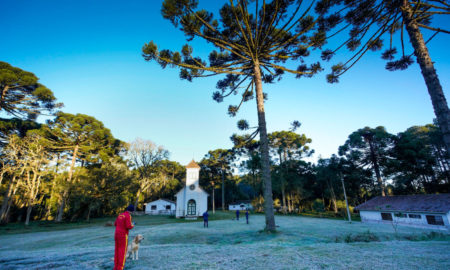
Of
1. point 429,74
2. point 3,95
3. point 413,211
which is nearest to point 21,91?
point 3,95

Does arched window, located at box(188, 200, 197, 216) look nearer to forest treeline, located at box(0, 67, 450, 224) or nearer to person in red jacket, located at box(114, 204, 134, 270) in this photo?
forest treeline, located at box(0, 67, 450, 224)

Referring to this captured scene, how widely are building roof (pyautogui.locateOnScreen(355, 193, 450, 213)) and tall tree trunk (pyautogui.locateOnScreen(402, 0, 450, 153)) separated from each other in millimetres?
21341

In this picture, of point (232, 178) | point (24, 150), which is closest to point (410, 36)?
point (24, 150)

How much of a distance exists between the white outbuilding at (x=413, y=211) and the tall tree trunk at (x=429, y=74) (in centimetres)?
1650

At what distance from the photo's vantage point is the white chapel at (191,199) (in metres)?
30.0

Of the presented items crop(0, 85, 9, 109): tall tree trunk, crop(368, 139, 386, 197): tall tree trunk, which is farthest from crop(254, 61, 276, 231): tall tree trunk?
crop(368, 139, 386, 197): tall tree trunk

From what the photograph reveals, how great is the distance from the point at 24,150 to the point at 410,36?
112 ft

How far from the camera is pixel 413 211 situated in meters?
21.1

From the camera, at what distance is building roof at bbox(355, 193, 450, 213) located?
1940cm

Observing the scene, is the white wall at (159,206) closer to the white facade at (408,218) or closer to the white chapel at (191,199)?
the white chapel at (191,199)

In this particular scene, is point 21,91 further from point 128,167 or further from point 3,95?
point 128,167

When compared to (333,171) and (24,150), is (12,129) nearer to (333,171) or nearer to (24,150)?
(24,150)

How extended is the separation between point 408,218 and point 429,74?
1064 inches

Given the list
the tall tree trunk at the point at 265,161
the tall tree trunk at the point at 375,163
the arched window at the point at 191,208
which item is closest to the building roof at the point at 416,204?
the tall tree trunk at the point at 375,163
